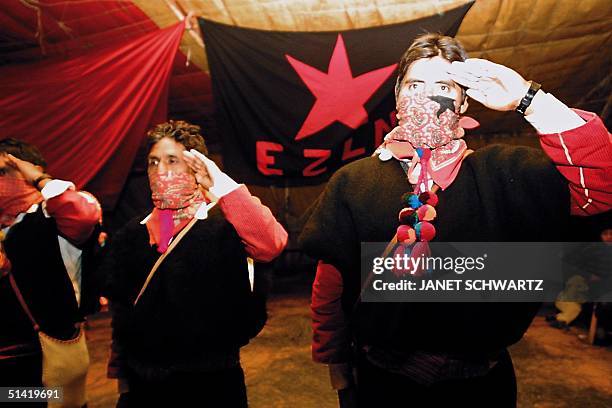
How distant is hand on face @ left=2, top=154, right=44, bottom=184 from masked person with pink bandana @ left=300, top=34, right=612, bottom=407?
1.85 meters

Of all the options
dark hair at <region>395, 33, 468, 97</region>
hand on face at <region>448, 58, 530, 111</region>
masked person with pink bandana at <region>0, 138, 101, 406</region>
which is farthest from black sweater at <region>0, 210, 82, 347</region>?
hand on face at <region>448, 58, 530, 111</region>

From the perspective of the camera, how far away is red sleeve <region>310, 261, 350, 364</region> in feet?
5.69

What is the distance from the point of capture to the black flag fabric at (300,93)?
10.6ft

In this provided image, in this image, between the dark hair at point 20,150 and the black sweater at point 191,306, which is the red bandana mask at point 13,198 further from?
the black sweater at point 191,306

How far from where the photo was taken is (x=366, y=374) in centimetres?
155

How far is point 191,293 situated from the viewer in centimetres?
182

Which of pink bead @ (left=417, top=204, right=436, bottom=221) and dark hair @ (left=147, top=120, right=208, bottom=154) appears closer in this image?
pink bead @ (left=417, top=204, right=436, bottom=221)

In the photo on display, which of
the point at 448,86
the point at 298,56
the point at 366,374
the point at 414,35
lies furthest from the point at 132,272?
the point at 414,35

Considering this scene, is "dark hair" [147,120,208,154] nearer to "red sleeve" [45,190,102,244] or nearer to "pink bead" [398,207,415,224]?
"red sleeve" [45,190,102,244]

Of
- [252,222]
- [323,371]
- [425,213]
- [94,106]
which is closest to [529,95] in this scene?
[425,213]

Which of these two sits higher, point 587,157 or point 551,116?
point 551,116

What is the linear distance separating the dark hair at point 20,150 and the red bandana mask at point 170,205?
40.6 inches

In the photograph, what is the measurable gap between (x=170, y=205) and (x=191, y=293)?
1.49 feet

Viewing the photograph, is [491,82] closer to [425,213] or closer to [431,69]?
[431,69]
